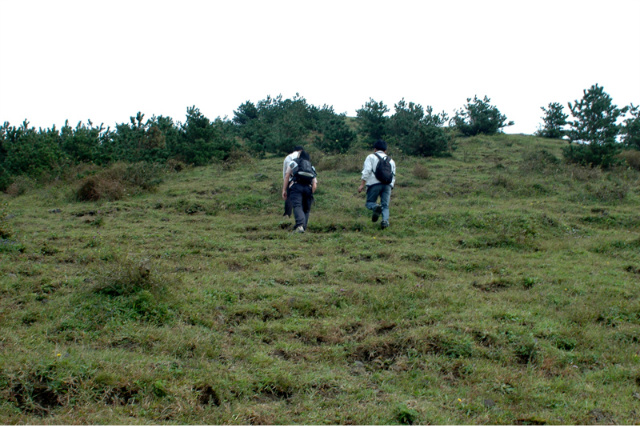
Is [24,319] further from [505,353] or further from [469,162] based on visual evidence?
[469,162]

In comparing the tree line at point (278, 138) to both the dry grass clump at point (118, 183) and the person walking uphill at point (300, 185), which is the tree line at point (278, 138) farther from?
the person walking uphill at point (300, 185)

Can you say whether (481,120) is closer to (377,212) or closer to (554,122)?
(554,122)

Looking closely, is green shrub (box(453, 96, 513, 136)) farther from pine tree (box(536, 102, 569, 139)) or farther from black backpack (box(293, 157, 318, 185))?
black backpack (box(293, 157, 318, 185))

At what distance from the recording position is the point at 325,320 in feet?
15.4

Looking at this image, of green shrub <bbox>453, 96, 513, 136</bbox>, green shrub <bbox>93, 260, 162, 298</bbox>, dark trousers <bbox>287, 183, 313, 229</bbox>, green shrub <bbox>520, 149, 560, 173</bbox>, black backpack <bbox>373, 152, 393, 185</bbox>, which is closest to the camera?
green shrub <bbox>93, 260, 162, 298</bbox>

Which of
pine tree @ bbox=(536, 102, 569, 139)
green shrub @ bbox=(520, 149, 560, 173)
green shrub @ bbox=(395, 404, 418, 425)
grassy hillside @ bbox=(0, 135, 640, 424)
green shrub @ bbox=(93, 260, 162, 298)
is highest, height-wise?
pine tree @ bbox=(536, 102, 569, 139)

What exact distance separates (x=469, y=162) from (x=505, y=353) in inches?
552

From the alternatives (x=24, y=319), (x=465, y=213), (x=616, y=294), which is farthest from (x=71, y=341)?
(x=465, y=213)

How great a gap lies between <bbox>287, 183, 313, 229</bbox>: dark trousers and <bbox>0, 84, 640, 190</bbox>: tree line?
9852 mm

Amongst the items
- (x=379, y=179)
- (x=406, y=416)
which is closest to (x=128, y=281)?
(x=406, y=416)

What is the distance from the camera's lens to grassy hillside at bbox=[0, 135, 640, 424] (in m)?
3.20

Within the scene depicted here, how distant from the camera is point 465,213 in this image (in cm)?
955

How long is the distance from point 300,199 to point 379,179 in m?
1.51

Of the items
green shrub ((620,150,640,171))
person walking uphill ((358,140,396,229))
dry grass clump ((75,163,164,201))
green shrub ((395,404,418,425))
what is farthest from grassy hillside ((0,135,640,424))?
green shrub ((620,150,640,171))
